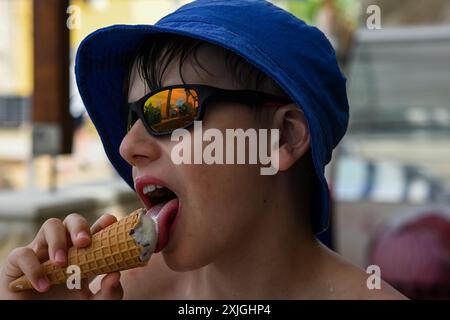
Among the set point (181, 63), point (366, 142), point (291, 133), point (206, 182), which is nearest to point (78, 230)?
point (206, 182)

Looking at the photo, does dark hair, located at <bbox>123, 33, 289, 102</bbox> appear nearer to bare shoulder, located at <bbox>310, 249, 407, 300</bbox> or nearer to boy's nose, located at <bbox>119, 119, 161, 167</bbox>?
boy's nose, located at <bbox>119, 119, 161, 167</bbox>

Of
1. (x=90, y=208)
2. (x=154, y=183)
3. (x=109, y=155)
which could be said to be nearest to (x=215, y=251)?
(x=154, y=183)

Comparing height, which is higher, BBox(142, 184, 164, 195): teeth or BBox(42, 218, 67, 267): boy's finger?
BBox(142, 184, 164, 195): teeth

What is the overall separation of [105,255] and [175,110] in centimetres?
41

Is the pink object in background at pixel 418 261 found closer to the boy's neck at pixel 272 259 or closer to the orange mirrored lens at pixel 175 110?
the boy's neck at pixel 272 259

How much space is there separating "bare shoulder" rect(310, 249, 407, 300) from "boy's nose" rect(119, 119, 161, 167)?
1.89 feet

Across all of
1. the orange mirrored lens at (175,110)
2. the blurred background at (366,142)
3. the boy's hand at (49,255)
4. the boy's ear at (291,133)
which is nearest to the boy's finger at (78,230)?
the boy's hand at (49,255)

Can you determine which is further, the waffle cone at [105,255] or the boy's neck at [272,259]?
Result: the boy's neck at [272,259]

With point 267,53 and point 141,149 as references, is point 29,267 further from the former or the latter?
point 267,53

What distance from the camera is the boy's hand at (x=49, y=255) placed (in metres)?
1.71

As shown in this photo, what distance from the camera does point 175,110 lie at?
1.69 m

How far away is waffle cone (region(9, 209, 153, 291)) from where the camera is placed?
1658mm

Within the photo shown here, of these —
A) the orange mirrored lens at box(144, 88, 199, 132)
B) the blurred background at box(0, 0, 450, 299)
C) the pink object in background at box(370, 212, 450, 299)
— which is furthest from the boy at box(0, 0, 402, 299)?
the pink object in background at box(370, 212, 450, 299)

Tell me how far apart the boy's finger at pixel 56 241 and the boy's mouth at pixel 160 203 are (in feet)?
0.77
